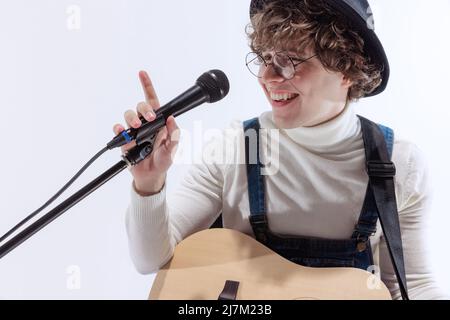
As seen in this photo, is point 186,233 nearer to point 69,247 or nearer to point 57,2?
point 69,247

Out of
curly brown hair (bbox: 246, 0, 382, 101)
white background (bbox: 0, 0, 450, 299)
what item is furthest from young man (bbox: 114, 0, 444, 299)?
white background (bbox: 0, 0, 450, 299)

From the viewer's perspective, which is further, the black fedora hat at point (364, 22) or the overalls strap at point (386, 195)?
the overalls strap at point (386, 195)

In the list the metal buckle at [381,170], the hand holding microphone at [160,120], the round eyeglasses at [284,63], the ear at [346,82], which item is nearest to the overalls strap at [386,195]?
the metal buckle at [381,170]

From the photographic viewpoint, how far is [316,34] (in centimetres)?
87

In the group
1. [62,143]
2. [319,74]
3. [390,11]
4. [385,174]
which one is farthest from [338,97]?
[62,143]

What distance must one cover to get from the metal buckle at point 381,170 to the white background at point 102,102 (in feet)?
1.08

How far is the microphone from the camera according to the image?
2.19 ft

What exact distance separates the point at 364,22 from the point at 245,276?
21.9 inches

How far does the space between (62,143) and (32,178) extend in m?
0.14

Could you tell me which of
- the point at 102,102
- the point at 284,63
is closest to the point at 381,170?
the point at 284,63

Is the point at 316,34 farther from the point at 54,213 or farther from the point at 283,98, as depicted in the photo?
the point at 54,213

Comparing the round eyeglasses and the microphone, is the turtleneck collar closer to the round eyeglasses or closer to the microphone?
the round eyeglasses

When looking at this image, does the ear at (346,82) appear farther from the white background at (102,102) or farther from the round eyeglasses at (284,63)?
the white background at (102,102)

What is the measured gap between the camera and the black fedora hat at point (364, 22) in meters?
0.82
